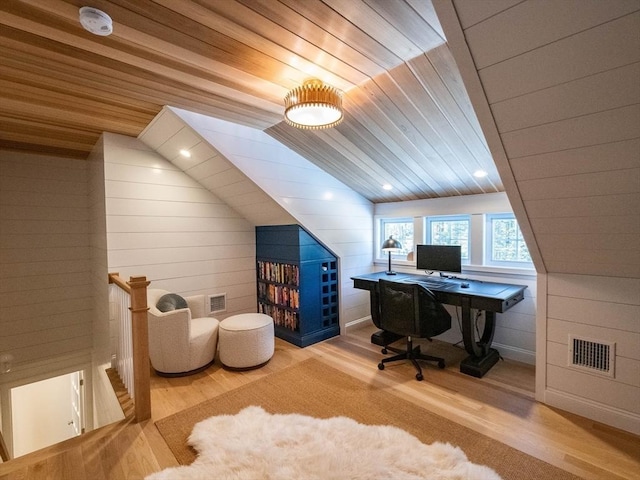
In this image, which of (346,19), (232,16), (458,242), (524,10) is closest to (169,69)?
(232,16)

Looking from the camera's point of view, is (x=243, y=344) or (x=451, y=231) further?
(x=451, y=231)

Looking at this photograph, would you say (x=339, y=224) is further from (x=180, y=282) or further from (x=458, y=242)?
(x=180, y=282)

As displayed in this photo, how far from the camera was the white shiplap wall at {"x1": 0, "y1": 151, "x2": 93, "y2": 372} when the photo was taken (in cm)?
325

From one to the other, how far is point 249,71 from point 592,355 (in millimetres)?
2983

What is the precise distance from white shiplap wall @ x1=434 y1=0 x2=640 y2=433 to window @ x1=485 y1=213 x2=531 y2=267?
881mm

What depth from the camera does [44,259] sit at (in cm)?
343

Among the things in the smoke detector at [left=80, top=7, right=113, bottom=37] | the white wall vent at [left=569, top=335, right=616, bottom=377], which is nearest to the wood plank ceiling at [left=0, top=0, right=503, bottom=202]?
the smoke detector at [left=80, top=7, right=113, bottom=37]

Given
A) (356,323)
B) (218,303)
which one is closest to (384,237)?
(356,323)

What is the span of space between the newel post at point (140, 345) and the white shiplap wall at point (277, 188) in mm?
1288

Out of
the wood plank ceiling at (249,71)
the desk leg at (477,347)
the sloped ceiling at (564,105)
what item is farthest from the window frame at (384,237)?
the sloped ceiling at (564,105)

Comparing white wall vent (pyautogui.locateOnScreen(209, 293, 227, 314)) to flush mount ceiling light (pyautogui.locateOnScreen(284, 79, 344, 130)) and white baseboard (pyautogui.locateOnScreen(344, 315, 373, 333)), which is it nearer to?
white baseboard (pyautogui.locateOnScreen(344, 315, 373, 333))

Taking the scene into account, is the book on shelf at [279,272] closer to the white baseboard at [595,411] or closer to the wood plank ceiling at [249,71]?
the wood plank ceiling at [249,71]

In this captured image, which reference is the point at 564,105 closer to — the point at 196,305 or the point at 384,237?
the point at 384,237

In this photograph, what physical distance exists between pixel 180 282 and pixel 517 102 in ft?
11.2
